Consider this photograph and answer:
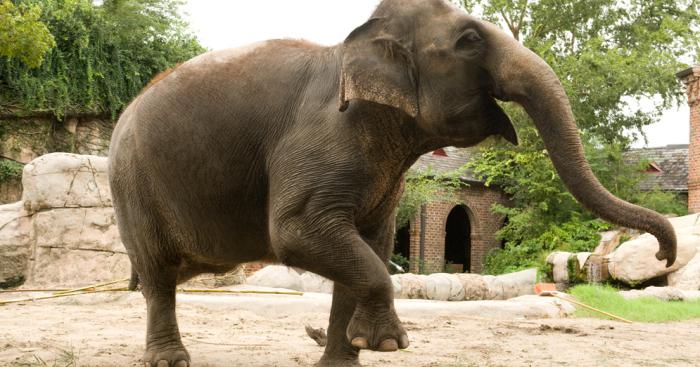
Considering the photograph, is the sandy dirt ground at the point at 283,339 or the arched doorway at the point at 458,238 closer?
the sandy dirt ground at the point at 283,339

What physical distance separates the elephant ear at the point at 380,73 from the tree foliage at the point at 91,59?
17.7 meters

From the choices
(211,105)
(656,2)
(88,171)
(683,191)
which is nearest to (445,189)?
(683,191)

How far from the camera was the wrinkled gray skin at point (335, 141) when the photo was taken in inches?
136

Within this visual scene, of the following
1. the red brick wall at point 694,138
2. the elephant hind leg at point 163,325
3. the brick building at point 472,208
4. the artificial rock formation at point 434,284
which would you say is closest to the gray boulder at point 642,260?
the artificial rock formation at point 434,284

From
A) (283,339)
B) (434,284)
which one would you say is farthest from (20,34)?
(434,284)

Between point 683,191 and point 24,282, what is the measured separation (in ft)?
74.7

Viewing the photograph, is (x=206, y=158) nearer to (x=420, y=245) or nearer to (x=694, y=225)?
(x=694, y=225)

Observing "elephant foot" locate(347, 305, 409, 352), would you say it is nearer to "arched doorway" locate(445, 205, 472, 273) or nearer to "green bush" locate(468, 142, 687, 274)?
"green bush" locate(468, 142, 687, 274)

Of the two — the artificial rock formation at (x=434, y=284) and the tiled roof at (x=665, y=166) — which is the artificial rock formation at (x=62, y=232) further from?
the tiled roof at (x=665, y=166)

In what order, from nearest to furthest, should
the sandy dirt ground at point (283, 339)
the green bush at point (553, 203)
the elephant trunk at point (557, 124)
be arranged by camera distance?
the elephant trunk at point (557, 124)
the sandy dirt ground at point (283, 339)
the green bush at point (553, 203)

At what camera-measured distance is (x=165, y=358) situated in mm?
4512

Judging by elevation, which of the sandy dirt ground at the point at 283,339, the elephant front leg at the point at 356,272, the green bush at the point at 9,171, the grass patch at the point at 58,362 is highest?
the green bush at the point at 9,171

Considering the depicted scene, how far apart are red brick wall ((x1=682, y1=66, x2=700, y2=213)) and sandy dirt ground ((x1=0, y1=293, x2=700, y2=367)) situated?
1483cm

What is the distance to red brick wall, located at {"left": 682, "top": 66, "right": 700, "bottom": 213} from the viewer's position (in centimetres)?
2261
